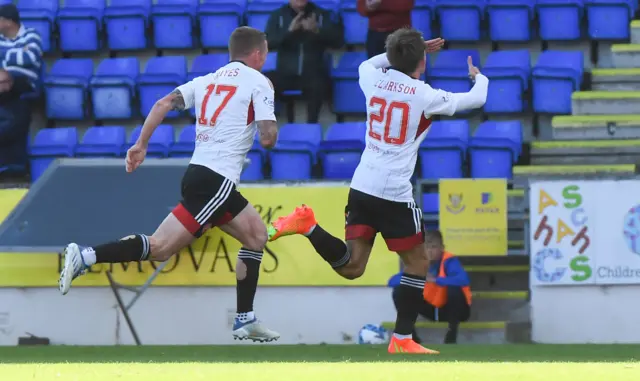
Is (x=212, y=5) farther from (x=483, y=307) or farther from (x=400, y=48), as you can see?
(x=400, y=48)

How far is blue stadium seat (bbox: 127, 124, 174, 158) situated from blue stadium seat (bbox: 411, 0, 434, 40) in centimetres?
275

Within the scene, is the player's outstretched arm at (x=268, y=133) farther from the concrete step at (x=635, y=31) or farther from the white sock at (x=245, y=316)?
the concrete step at (x=635, y=31)

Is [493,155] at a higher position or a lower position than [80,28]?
lower

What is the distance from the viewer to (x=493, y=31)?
13844 mm

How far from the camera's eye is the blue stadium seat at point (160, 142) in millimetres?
12828

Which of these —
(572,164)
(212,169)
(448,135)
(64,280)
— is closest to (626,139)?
(572,164)

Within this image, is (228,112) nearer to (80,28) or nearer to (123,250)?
(123,250)

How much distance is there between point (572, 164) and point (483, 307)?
89.4 inches

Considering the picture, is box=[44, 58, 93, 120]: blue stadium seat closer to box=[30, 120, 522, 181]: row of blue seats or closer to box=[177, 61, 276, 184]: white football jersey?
box=[30, 120, 522, 181]: row of blue seats

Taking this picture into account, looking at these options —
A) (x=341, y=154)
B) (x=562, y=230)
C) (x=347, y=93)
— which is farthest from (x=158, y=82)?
(x=562, y=230)

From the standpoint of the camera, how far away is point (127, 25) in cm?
1471

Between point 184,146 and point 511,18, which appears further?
point 511,18

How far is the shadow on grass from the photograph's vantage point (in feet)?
26.9

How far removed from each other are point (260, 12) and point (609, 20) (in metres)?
3.60
